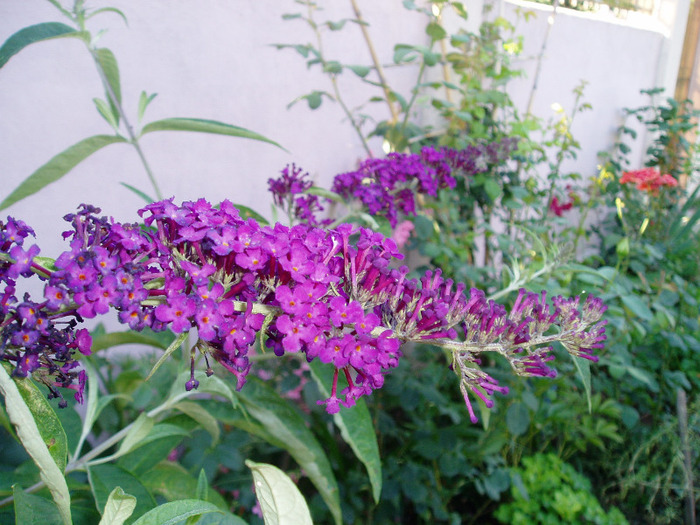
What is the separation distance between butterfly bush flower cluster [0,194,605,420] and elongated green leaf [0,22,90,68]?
452 millimetres

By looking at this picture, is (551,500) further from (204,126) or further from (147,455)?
(204,126)

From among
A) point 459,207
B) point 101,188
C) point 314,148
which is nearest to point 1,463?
point 101,188

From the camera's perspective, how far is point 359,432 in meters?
0.95

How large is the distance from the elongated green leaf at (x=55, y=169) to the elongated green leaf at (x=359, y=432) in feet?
1.97

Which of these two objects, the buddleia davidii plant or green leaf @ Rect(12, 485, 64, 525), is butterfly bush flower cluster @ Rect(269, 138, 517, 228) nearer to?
the buddleia davidii plant

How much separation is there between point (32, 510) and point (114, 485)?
0.21 meters

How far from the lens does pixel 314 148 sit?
6.26ft

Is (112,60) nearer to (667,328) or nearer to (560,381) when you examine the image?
(560,381)

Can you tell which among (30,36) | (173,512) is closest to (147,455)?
(173,512)

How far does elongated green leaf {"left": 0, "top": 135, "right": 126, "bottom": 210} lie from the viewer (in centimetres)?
94

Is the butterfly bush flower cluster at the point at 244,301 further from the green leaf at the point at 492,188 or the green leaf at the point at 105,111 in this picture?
the green leaf at the point at 492,188

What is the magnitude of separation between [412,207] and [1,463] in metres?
1.10

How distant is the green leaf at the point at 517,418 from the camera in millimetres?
1446

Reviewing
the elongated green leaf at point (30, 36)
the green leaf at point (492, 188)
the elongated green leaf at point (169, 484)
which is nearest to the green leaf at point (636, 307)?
the green leaf at point (492, 188)
